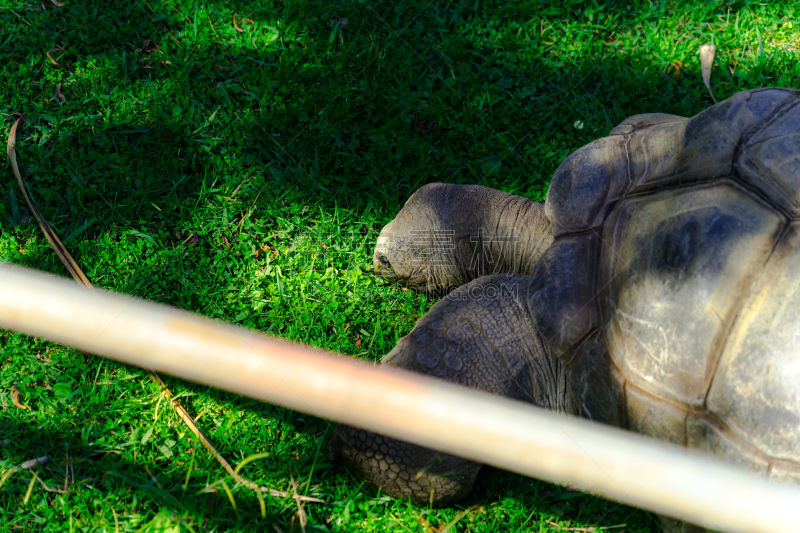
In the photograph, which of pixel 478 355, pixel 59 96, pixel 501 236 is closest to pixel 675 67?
pixel 501 236

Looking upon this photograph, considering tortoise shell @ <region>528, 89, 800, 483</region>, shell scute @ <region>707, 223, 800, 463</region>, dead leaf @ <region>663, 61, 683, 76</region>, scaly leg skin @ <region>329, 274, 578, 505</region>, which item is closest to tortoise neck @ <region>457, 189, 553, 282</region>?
scaly leg skin @ <region>329, 274, 578, 505</region>

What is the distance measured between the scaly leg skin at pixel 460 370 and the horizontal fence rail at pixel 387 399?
95 cm

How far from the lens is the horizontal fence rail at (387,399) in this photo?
2.94 feet

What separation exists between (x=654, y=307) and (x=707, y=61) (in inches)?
96.1

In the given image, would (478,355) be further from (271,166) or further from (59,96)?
(59,96)

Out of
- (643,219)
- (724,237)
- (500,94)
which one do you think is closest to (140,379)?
(643,219)

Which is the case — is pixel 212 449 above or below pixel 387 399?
below

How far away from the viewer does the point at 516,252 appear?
2367 mm

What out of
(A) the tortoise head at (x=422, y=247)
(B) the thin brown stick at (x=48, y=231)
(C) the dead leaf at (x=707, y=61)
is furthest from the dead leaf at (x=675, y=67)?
(B) the thin brown stick at (x=48, y=231)

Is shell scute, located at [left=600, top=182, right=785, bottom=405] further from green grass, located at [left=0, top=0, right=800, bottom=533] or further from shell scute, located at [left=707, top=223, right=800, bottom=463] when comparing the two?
green grass, located at [left=0, top=0, right=800, bottom=533]

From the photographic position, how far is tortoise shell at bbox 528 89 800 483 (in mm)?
1401

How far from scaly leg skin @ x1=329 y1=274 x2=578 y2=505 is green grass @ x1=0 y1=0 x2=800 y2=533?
0.53ft

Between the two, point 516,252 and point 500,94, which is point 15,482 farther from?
point 500,94

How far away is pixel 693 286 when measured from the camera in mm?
1508
